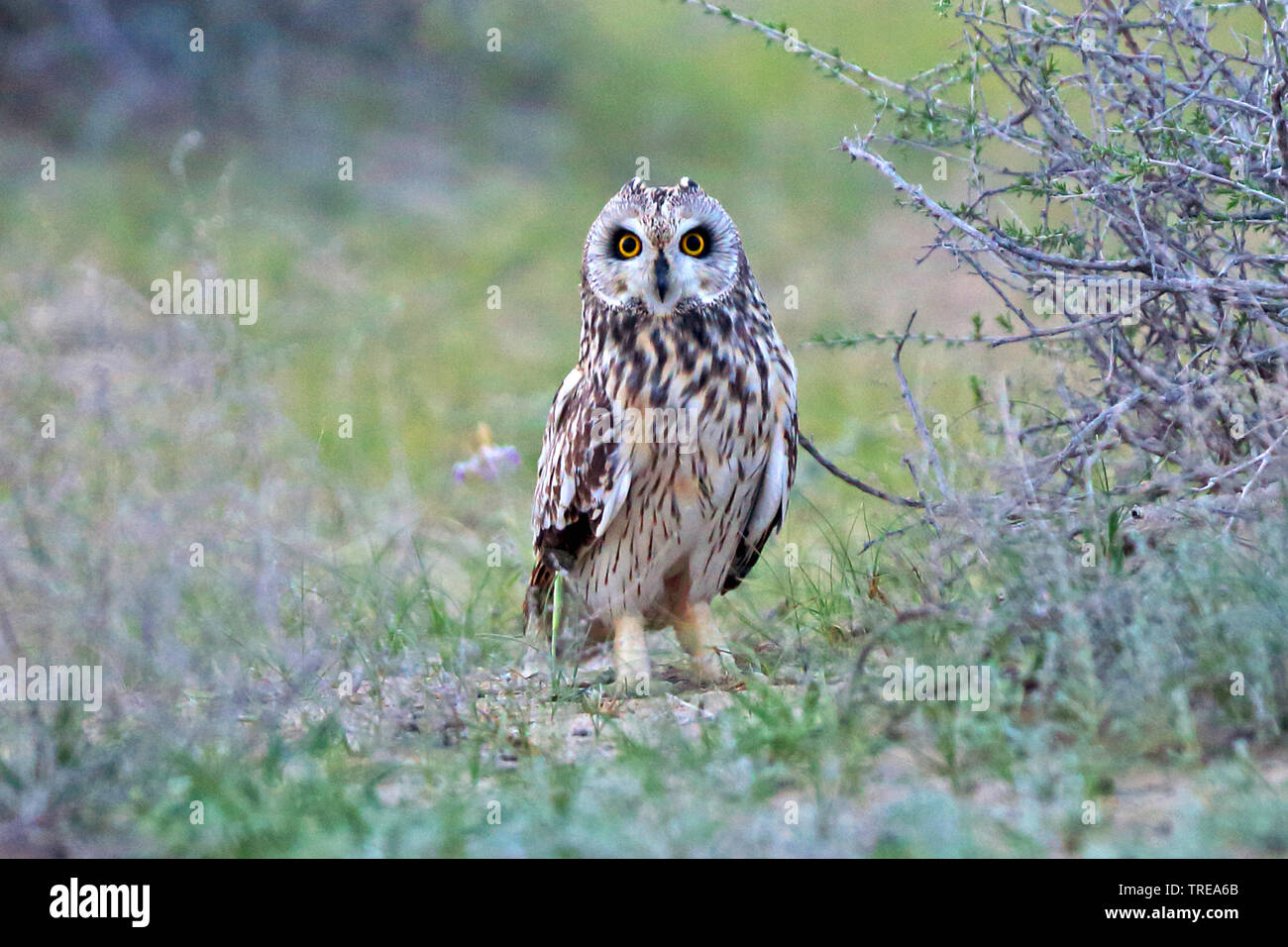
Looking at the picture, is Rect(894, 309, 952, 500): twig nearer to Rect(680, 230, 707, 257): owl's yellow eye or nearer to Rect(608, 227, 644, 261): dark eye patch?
Rect(680, 230, 707, 257): owl's yellow eye

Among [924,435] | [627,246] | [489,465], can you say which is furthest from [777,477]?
[489,465]

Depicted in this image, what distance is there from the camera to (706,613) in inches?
185

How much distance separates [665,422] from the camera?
4328 mm

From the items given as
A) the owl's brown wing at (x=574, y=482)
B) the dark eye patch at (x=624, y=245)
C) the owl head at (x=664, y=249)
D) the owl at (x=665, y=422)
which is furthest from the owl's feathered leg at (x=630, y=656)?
the dark eye patch at (x=624, y=245)

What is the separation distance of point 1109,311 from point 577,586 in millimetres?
1813

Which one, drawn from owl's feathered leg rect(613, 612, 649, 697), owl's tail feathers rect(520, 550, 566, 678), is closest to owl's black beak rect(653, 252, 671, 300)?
owl's tail feathers rect(520, 550, 566, 678)

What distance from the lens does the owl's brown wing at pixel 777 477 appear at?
175 inches

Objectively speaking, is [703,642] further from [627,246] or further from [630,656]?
[627,246]

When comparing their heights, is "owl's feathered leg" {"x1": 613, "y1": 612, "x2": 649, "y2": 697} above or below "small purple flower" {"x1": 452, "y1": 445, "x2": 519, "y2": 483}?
below

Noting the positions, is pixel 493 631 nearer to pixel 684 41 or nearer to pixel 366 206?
pixel 366 206

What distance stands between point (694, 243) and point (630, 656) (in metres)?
1.26

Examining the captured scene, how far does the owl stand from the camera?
432 cm

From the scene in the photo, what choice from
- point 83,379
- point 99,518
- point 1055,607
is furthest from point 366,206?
point 1055,607

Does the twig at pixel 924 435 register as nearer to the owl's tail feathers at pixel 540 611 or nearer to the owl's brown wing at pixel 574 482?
the owl's brown wing at pixel 574 482
